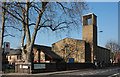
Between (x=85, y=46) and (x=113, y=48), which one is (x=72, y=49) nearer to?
(x=85, y=46)

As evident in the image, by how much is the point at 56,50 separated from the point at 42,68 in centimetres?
3540

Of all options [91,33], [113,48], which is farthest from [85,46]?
[113,48]

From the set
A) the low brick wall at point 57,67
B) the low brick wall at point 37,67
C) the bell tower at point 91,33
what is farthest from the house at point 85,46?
the low brick wall at point 37,67

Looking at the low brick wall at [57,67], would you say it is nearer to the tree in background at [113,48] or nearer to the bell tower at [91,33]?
the bell tower at [91,33]

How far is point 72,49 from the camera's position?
56.6 meters

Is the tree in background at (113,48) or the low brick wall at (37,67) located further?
the tree in background at (113,48)

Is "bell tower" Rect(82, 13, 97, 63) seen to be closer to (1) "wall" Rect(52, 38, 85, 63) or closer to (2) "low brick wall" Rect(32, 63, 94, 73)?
(1) "wall" Rect(52, 38, 85, 63)

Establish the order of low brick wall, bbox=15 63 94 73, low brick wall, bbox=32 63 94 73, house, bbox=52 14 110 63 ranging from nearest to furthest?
low brick wall, bbox=15 63 94 73 → low brick wall, bbox=32 63 94 73 → house, bbox=52 14 110 63

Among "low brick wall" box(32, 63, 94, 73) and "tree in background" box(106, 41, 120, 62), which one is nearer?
"low brick wall" box(32, 63, 94, 73)

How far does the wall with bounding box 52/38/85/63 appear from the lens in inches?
2131

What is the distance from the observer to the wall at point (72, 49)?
2131 inches

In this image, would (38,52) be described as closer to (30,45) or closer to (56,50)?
(56,50)

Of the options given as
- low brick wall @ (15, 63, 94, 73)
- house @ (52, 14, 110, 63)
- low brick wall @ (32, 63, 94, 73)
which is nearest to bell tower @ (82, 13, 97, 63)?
house @ (52, 14, 110, 63)

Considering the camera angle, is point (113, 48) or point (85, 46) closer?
point (85, 46)
